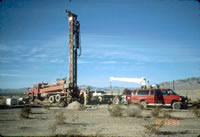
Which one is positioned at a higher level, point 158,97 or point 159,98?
point 158,97

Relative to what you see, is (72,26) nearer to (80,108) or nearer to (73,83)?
(73,83)

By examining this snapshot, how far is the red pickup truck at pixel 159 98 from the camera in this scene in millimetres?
16891

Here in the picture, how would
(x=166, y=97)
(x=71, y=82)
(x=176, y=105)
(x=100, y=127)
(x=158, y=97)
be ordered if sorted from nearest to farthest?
(x=100, y=127)
(x=176, y=105)
(x=166, y=97)
(x=158, y=97)
(x=71, y=82)

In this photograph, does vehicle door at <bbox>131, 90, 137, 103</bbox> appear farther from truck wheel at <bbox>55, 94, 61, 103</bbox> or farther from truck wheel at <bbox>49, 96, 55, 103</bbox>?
truck wheel at <bbox>49, 96, 55, 103</bbox>

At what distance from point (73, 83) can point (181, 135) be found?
16224 mm

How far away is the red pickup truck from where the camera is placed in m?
16.9

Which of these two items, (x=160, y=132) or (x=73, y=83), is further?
(x=73, y=83)

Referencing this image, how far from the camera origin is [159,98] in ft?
57.5

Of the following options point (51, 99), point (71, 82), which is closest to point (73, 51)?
point (71, 82)

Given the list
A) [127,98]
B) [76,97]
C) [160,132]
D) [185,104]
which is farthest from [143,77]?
[160,132]

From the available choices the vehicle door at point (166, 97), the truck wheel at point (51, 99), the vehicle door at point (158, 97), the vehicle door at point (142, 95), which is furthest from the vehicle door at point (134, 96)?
the truck wheel at point (51, 99)

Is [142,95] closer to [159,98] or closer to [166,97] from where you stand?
[159,98]

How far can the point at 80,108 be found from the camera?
17.9 meters

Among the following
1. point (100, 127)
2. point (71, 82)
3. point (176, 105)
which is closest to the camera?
point (100, 127)
